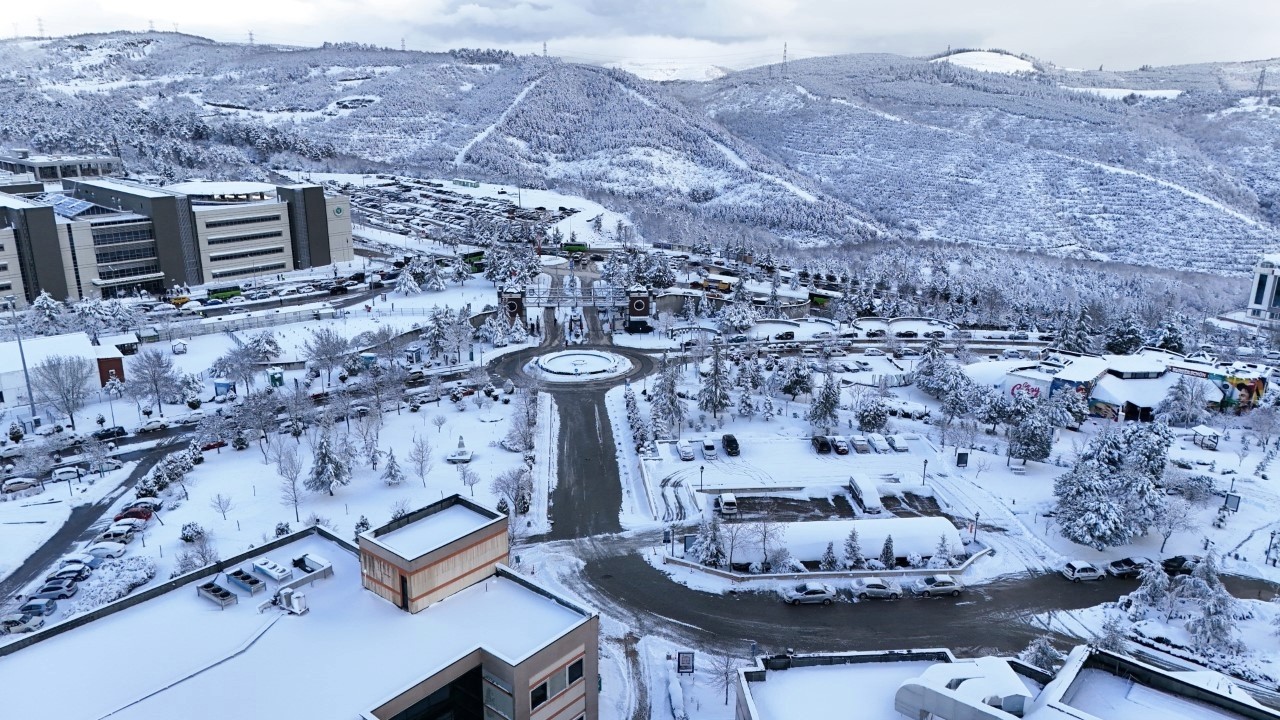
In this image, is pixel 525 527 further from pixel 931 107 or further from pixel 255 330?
pixel 931 107

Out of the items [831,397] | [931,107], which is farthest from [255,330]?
[931,107]

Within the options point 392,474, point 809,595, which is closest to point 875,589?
point 809,595

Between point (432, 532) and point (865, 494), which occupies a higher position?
point (432, 532)

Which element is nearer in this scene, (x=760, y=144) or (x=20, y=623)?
(x=20, y=623)

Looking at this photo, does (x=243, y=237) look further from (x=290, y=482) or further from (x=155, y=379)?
(x=290, y=482)

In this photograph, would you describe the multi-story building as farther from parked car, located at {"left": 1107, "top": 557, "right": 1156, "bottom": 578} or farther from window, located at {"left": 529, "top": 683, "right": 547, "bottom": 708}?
parked car, located at {"left": 1107, "top": 557, "right": 1156, "bottom": 578}

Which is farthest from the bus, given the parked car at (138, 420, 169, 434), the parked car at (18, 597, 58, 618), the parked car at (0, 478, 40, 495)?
the parked car at (0, 478, 40, 495)

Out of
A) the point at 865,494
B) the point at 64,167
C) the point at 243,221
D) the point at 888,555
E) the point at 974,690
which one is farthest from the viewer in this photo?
the point at 64,167
